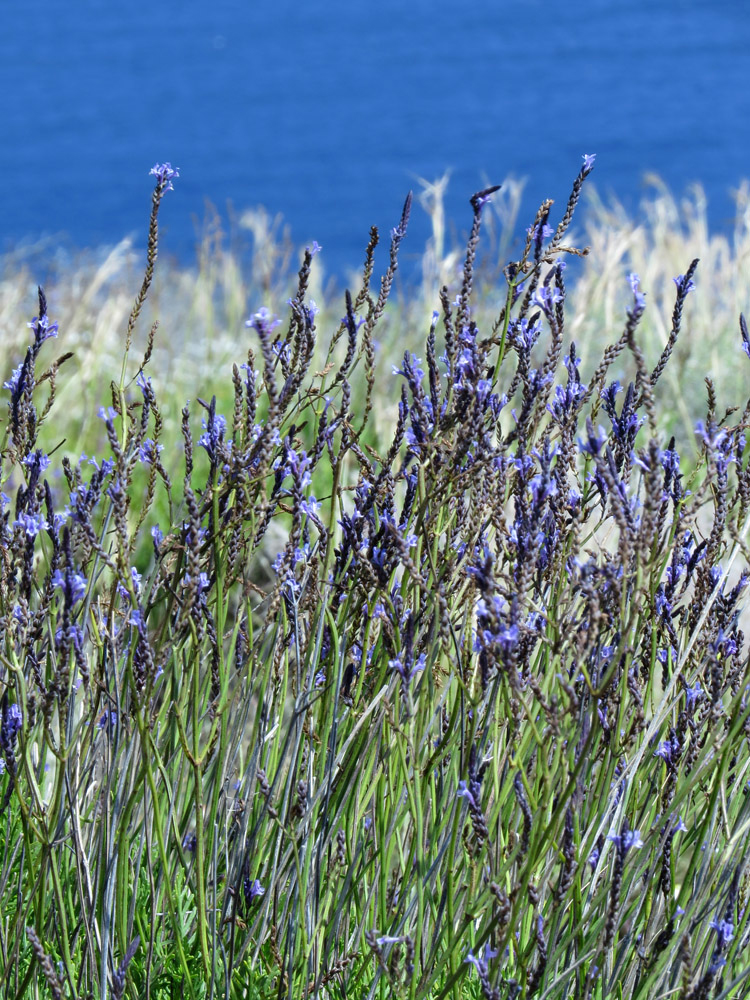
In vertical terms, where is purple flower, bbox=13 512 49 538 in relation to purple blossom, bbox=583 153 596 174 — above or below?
below

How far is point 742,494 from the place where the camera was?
140 cm

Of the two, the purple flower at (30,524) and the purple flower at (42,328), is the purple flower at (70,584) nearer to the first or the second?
the purple flower at (30,524)

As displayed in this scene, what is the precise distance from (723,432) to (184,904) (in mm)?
1320

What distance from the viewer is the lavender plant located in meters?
1.28

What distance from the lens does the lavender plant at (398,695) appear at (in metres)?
1.28

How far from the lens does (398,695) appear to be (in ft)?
4.83

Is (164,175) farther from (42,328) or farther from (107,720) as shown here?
(107,720)

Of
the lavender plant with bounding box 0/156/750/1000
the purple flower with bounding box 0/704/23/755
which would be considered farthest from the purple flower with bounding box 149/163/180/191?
the purple flower with bounding box 0/704/23/755

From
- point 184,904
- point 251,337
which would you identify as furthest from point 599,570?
point 251,337

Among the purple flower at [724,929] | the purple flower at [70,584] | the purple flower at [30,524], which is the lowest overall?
the purple flower at [724,929]

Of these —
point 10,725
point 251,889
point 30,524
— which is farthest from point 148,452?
point 251,889

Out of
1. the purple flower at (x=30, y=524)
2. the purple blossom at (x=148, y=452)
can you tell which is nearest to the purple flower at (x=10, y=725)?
the purple flower at (x=30, y=524)

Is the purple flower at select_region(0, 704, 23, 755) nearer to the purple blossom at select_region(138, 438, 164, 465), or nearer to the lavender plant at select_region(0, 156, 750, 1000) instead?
the lavender plant at select_region(0, 156, 750, 1000)

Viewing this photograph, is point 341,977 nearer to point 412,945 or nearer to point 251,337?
point 412,945
